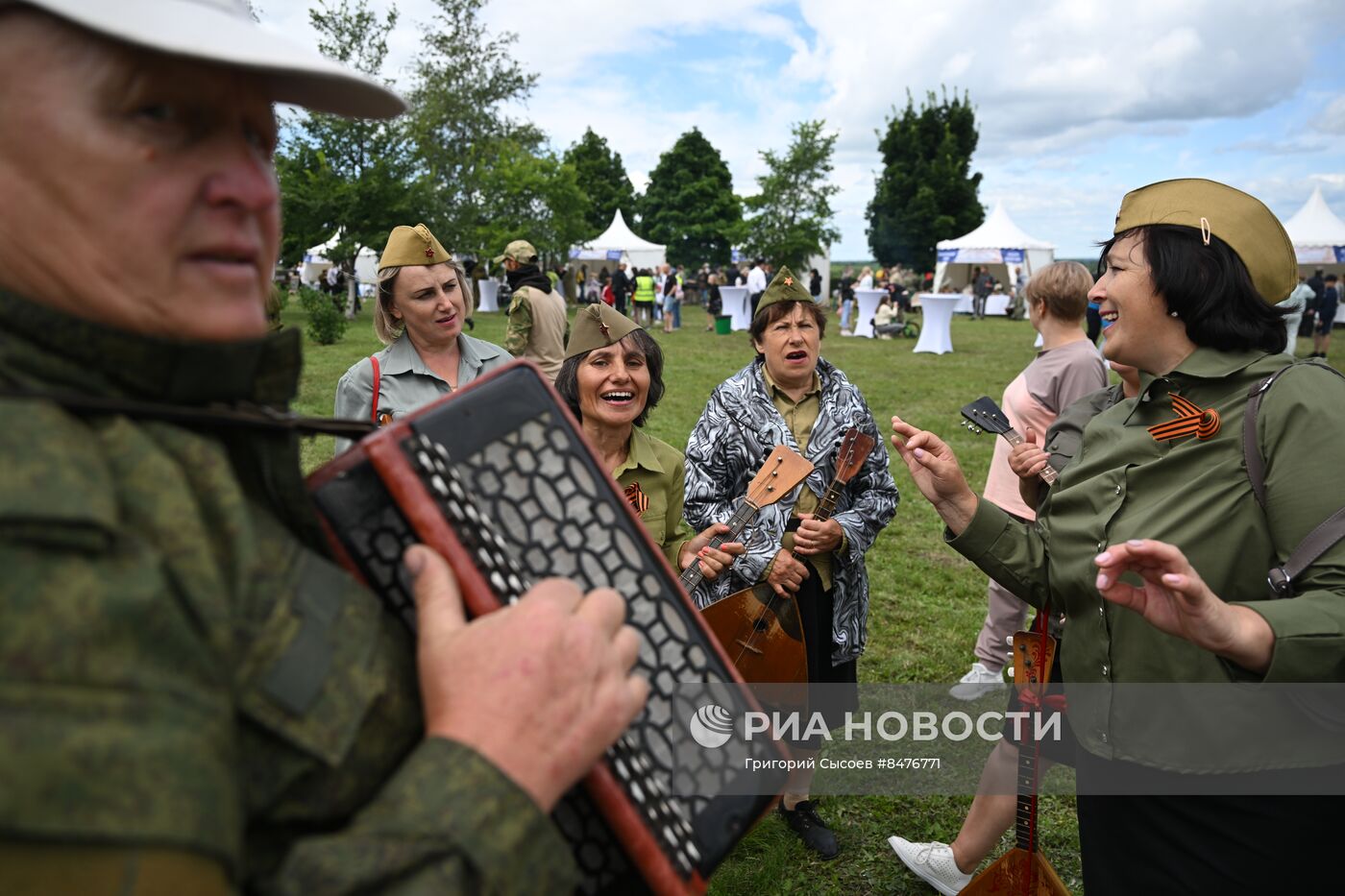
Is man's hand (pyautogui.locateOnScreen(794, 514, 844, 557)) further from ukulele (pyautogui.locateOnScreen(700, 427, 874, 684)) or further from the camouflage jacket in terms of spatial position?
the camouflage jacket

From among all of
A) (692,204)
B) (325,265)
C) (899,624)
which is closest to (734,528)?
(899,624)

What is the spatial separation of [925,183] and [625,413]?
5003cm

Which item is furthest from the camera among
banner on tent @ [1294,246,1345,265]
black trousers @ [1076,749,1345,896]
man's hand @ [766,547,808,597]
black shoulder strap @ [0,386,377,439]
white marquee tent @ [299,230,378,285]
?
white marquee tent @ [299,230,378,285]

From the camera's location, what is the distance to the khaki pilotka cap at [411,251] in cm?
423

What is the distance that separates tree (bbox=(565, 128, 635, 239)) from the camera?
205ft

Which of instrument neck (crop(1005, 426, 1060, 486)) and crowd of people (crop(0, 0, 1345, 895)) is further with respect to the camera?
instrument neck (crop(1005, 426, 1060, 486))

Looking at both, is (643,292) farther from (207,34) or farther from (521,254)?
(207,34)

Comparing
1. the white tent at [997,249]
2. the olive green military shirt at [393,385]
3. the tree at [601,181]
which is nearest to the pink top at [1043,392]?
the olive green military shirt at [393,385]

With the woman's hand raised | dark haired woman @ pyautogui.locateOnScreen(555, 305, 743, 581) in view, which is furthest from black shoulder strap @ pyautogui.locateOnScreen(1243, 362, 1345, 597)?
dark haired woman @ pyautogui.locateOnScreen(555, 305, 743, 581)

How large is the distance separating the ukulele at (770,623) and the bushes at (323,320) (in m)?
18.2

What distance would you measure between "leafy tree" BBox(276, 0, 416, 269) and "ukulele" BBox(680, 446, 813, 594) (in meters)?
27.8

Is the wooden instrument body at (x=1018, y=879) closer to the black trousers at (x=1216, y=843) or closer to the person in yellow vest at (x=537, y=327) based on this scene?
the black trousers at (x=1216, y=843)

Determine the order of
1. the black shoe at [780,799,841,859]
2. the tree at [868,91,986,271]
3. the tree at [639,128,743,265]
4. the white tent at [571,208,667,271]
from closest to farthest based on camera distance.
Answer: the black shoe at [780,799,841,859] → the white tent at [571,208,667,271] → the tree at [868,91,986,271] → the tree at [639,128,743,265]

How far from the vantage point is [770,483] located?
3643 mm
